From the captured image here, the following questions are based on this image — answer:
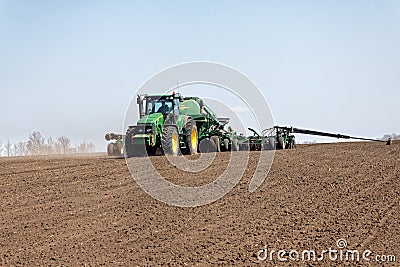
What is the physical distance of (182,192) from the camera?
36.2ft

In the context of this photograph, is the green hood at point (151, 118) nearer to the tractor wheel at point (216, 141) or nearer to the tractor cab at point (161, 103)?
the tractor cab at point (161, 103)

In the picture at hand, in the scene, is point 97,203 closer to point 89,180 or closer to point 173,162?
point 89,180

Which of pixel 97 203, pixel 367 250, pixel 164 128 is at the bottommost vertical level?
pixel 367 250

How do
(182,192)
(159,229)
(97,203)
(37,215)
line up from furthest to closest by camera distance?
1. (182,192)
2. (97,203)
3. (37,215)
4. (159,229)

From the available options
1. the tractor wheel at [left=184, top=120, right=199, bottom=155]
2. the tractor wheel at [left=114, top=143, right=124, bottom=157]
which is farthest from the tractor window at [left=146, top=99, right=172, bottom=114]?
the tractor wheel at [left=114, top=143, right=124, bottom=157]

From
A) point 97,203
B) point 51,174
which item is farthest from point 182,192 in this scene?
point 51,174

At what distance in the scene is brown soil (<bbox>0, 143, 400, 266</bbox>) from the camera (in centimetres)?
750

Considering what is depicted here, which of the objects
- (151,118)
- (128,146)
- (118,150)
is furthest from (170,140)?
(118,150)

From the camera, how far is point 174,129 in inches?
669

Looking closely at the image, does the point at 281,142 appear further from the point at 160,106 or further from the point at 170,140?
the point at 170,140

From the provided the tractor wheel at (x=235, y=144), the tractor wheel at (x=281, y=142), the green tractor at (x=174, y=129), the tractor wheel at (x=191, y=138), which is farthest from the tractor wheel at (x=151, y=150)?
the tractor wheel at (x=281, y=142)

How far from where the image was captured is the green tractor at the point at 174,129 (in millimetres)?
16562

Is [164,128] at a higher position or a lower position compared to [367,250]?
higher

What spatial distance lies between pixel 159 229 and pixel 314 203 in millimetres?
3470
